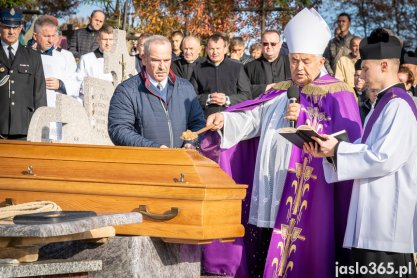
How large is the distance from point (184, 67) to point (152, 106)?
491cm

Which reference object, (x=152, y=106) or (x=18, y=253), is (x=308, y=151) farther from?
(x=18, y=253)

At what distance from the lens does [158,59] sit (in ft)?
27.7

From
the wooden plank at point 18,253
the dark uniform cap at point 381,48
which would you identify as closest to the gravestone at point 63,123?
the dark uniform cap at point 381,48

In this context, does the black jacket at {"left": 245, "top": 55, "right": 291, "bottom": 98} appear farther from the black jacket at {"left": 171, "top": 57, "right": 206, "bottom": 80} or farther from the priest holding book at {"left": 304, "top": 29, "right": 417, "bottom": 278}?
the priest holding book at {"left": 304, "top": 29, "right": 417, "bottom": 278}

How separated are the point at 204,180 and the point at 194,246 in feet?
3.23

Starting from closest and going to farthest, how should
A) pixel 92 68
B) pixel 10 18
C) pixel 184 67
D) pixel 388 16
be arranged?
pixel 10 18 < pixel 92 68 < pixel 184 67 < pixel 388 16

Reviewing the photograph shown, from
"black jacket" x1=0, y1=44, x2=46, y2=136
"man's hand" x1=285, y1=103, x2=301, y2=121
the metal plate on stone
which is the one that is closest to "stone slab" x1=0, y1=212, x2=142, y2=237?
the metal plate on stone

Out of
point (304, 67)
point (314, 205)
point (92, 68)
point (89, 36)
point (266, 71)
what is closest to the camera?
point (314, 205)

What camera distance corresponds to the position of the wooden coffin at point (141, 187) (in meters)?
7.13

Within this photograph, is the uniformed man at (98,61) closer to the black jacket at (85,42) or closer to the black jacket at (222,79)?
the black jacket at (222,79)

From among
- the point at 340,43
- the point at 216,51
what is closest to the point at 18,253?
the point at 216,51

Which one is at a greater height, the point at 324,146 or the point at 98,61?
the point at 98,61

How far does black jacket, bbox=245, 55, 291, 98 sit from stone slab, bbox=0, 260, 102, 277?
7559 mm

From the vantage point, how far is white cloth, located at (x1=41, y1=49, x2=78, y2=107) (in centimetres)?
1256
